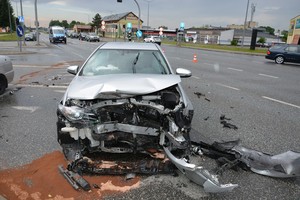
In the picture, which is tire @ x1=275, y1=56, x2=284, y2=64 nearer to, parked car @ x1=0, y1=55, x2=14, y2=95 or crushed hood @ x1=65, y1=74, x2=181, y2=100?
parked car @ x1=0, y1=55, x2=14, y2=95

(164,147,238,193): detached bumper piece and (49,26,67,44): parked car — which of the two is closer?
(164,147,238,193): detached bumper piece

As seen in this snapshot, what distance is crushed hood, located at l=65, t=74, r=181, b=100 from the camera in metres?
3.49

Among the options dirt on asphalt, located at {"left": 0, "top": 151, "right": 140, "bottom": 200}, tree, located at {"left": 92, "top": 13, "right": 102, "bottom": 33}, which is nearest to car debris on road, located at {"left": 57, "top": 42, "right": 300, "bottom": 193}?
dirt on asphalt, located at {"left": 0, "top": 151, "right": 140, "bottom": 200}

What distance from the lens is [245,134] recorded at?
5297mm

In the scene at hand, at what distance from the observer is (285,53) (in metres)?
20.9

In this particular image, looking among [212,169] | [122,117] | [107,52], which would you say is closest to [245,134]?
[212,169]

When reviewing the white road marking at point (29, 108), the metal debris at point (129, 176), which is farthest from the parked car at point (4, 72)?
the metal debris at point (129, 176)

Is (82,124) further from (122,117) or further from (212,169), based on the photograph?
(212,169)

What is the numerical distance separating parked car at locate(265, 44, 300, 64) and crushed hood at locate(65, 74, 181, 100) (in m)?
19.9

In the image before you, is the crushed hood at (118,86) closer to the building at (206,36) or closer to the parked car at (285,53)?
the parked car at (285,53)

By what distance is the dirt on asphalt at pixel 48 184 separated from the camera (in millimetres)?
3143

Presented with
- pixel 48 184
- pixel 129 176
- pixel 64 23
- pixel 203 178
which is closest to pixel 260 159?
pixel 203 178

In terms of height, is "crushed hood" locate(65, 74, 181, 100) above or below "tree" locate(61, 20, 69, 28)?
below

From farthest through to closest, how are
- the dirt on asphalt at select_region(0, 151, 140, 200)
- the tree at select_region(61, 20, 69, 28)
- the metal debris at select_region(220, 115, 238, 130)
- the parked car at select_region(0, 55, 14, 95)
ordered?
1. the tree at select_region(61, 20, 69, 28)
2. the parked car at select_region(0, 55, 14, 95)
3. the metal debris at select_region(220, 115, 238, 130)
4. the dirt on asphalt at select_region(0, 151, 140, 200)
